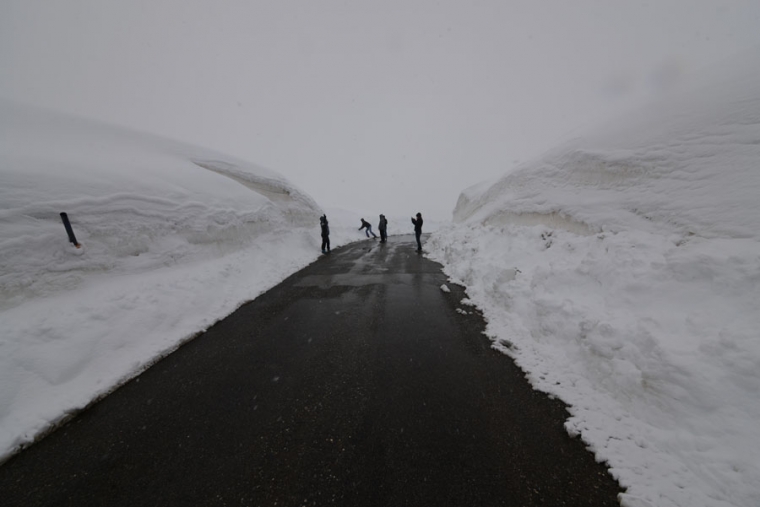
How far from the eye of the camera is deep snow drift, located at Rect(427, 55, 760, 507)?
86.3 inches

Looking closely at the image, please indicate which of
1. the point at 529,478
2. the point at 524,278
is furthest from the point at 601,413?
the point at 524,278

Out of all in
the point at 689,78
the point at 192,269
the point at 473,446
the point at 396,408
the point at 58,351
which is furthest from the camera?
the point at 689,78

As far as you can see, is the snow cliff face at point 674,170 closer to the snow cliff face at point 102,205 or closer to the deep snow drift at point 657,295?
the deep snow drift at point 657,295

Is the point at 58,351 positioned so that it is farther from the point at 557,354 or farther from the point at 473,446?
the point at 557,354

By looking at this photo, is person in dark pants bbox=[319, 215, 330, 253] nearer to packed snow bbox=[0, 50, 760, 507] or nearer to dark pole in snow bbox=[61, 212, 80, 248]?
packed snow bbox=[0, 50, 760, 507]

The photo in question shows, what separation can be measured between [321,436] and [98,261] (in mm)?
5829

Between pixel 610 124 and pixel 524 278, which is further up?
pixel 610 124

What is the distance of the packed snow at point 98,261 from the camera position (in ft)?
10.9

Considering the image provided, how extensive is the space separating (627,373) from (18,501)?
5.77 meters

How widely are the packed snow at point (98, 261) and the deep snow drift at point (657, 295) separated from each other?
5.79 metres

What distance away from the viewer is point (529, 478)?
2125 mm

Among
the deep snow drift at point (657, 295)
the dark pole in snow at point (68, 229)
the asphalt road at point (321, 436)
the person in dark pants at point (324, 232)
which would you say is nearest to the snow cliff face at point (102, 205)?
the dark pole in snow at point (68, 229)

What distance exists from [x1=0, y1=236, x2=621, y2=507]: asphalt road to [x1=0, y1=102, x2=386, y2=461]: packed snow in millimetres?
600

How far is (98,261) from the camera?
5055mm
